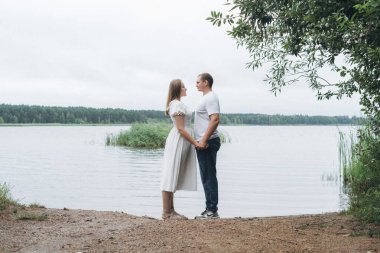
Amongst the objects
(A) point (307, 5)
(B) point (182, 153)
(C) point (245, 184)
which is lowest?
(C) point (245, 184)

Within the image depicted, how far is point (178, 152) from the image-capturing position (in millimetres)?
9734

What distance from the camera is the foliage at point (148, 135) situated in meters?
43.1

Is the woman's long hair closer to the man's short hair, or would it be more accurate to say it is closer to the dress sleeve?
the dress sleeve

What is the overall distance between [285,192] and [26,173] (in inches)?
530

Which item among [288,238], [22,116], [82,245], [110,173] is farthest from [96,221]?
[22,116]

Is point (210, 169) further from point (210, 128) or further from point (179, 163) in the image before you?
point (210, 128)

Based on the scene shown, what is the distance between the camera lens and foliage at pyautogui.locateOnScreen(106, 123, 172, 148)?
4309cm

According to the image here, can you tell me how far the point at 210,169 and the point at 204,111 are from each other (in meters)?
0.99

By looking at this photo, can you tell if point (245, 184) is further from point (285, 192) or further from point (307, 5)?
point (307, 5)

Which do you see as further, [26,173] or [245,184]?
[26,173]

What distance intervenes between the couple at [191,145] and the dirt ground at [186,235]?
858 mm

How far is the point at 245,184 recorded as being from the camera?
22.8 metres

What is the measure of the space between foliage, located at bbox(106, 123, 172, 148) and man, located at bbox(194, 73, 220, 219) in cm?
3306

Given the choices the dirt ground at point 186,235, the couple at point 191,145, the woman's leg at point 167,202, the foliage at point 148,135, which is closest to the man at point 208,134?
the couple at point 191,145
